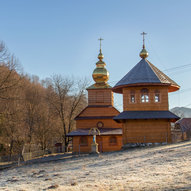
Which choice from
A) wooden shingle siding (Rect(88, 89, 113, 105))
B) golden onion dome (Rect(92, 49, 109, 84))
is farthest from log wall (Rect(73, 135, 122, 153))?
golden onion dome (Rect(92, 49, 109, 84))

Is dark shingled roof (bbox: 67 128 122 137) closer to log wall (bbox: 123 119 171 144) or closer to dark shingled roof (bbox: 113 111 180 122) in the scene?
log wall (bbox: 123 119 171 144)

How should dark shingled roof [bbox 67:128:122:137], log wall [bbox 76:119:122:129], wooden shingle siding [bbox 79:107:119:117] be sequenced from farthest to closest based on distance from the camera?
wooden shingle siding [bbox 79:107:119:117] → log wall [bbox 76:119:122:129] → dark shingled roof [bbox 67:128:122:137]

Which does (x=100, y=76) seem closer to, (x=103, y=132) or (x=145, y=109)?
(x=103, y=132)

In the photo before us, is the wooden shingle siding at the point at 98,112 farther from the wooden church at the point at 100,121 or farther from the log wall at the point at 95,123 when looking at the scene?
the log wall at the point at 95,123

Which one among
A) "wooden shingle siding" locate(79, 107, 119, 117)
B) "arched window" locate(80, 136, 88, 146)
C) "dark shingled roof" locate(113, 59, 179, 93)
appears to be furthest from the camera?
"wooden shingle siding" locate(79, 107, 119, 117)

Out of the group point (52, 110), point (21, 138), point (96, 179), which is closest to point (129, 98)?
point (96, 179)

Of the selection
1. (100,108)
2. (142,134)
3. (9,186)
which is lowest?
(9,186)

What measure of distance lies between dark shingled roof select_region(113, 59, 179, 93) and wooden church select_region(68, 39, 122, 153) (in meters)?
6.66

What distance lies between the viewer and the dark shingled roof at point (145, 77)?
23.1 meters

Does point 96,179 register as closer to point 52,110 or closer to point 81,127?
point 81,127

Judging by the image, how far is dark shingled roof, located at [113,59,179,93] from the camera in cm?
2306

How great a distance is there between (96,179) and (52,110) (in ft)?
110

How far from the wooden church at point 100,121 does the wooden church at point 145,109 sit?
21.4 feet

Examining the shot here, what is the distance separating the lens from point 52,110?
4394cm
